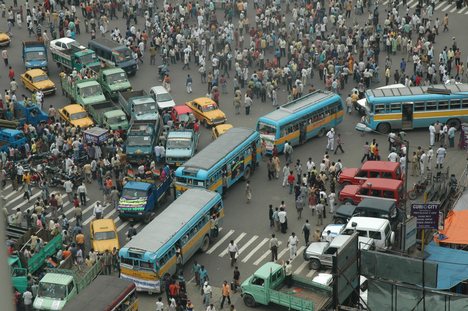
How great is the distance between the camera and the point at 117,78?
5325cm

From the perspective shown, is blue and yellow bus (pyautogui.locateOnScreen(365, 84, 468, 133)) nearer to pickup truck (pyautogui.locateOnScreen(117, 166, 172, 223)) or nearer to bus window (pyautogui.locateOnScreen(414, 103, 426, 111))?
bus window (pyautogui.locateOnScreen(414, 103, 426, 111))

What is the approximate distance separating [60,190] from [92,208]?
254 cm

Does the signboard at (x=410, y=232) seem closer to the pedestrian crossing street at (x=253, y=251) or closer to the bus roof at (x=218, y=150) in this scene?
the pedestrian crossing street at (x=253, y=251)

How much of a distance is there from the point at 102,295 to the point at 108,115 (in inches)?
818

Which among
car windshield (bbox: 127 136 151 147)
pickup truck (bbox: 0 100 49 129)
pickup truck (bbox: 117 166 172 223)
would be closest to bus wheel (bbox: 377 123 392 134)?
car windshield (bbox: 127 136 151 147)

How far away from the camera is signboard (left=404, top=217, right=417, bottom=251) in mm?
30906

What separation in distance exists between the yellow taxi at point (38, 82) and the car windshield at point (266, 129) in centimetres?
1634

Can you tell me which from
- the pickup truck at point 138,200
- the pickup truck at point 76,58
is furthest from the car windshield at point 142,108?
the pickup truck at point 138,200

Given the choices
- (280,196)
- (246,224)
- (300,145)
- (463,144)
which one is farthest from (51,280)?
(463,144)

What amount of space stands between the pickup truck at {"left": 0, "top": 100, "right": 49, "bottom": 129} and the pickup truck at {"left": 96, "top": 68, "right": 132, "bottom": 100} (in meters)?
5.28

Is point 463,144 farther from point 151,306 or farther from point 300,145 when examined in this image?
point 151,306

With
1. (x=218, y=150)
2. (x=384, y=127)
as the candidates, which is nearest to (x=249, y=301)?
(x=218, y=150)

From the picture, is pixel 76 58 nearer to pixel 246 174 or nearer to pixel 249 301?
pixel 246 174

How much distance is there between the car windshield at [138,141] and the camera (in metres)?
44.0
